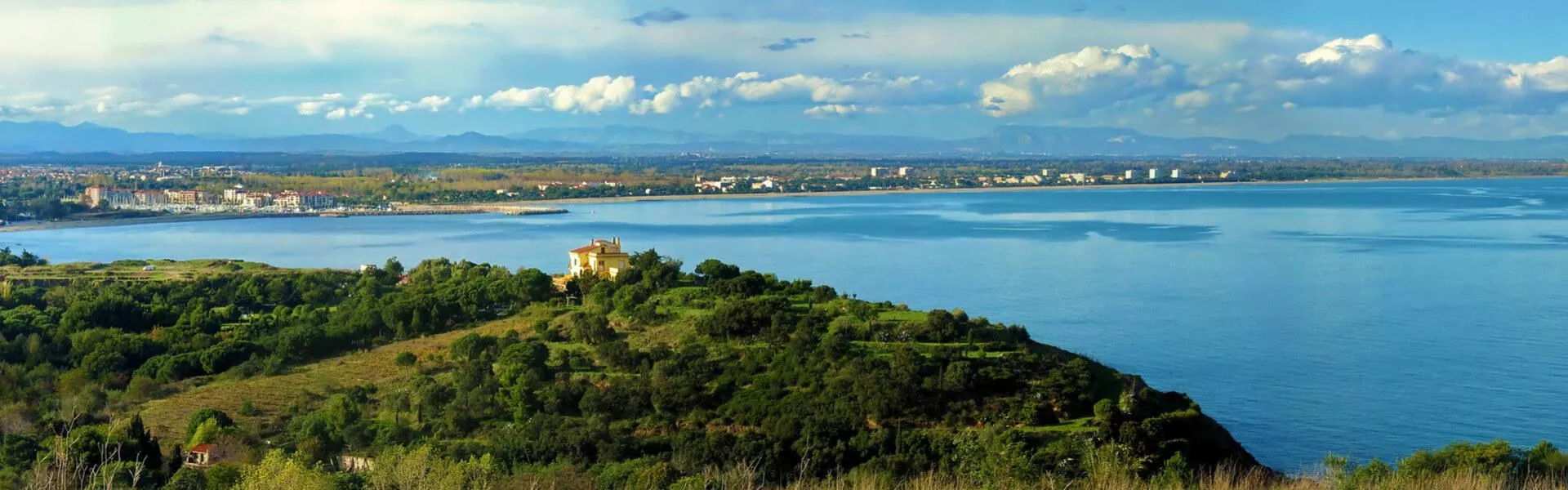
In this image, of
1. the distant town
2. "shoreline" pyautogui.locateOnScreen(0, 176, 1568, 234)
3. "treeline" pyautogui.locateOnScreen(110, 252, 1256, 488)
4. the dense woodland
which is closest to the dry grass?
the dense woodland

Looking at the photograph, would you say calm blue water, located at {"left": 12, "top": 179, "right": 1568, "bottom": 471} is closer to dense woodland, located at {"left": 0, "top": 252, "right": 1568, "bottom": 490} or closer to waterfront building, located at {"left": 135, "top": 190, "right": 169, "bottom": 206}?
dense woodland, located at {"left": 0, "top": 252, "right": 1568, "bottom": 490}

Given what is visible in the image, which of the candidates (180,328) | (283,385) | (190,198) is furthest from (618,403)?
(190,198)

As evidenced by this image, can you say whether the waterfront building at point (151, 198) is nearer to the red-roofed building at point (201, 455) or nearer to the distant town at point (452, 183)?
the distant town at point (452, 183)

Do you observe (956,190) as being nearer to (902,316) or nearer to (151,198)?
(151,198)

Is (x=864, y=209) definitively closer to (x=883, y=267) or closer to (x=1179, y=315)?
(x=883, y=267)

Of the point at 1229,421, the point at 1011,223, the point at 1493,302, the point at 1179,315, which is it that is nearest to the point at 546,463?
the point at 1229,421

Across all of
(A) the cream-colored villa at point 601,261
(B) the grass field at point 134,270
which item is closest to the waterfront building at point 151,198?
(B) the grass field at point 134,270
